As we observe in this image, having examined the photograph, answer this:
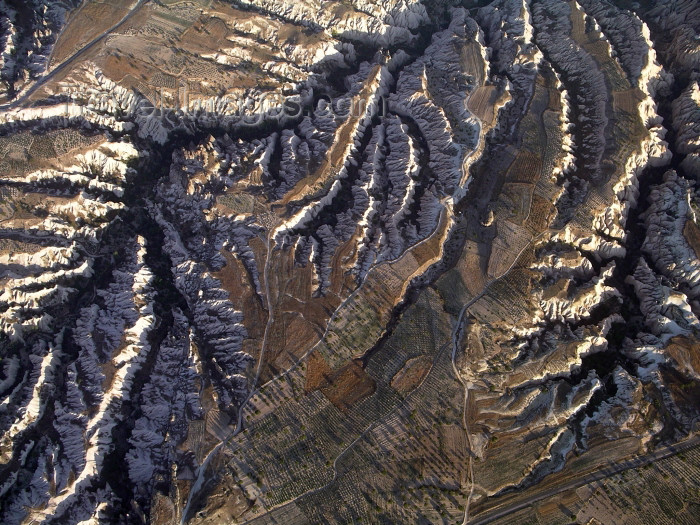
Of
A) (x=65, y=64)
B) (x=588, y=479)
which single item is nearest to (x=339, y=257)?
(x=588, y=479)

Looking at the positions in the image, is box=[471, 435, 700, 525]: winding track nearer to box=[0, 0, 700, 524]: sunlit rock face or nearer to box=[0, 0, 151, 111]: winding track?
box=[0, 0, 700, 524]: sunlit rock face

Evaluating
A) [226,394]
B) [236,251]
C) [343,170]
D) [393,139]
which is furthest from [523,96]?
[226,394]

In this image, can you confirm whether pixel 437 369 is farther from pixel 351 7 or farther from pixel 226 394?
pixel 351 7

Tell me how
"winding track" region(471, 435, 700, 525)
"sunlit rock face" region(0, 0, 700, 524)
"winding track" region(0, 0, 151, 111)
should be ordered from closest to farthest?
"winding track" region(471, 435, 700, 525), "sunlit rock face" region(0, 0, 700, 524), "winding track" region(0, 0, 151, 111)

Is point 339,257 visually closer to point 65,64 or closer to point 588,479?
point 588,479

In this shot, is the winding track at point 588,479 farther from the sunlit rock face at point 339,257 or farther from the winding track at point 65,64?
the winding track at point 65,64

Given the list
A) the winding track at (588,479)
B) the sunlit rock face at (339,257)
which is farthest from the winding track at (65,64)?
the winding track at (588,479)

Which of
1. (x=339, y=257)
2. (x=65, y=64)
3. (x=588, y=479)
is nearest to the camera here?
(x=588, y=479)

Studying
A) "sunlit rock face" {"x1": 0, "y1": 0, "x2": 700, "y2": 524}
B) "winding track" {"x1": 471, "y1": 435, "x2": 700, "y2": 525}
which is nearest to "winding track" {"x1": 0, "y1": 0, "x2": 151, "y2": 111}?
"sunlit rock face" {"x1": 0, "y1": 0, "x2": 700, "y2": 524}
